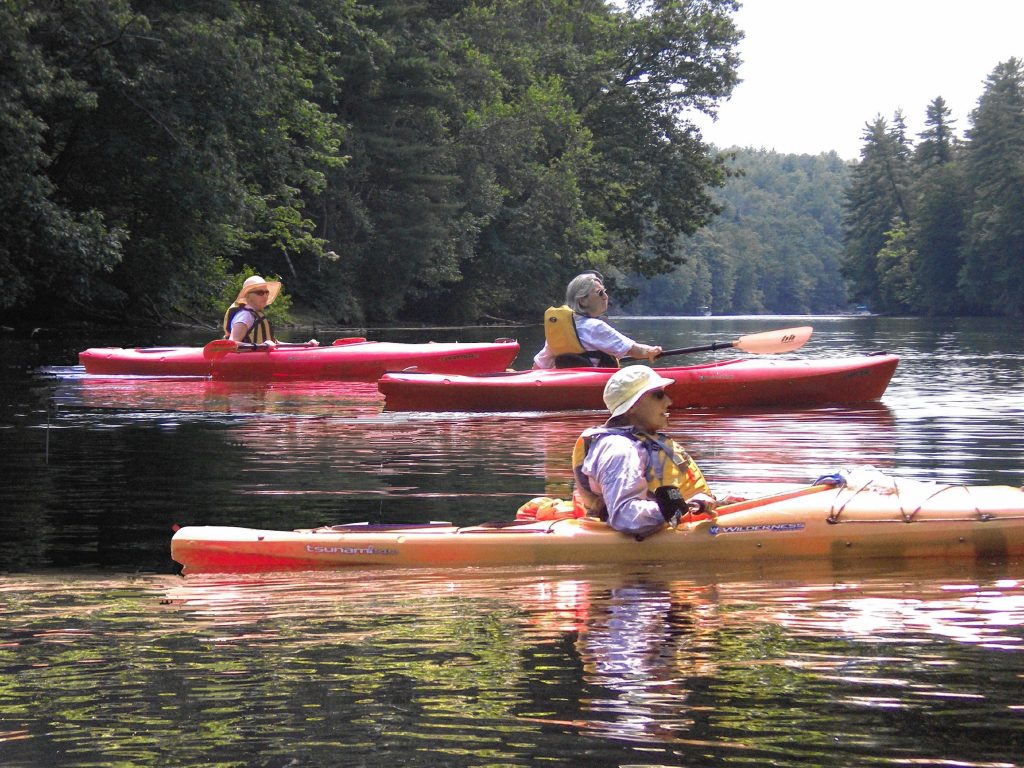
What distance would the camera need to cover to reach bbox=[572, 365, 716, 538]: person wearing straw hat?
19.1 ft

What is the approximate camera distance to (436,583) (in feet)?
19.1

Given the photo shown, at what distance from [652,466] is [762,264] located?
456 feet

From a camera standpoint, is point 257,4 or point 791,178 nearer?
point 257,4

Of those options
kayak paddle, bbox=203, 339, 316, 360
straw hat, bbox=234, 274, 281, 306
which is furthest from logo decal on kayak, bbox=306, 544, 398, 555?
kayak paddle, bbox=203, 339, 316, 360

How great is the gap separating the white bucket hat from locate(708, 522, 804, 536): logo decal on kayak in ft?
2.23

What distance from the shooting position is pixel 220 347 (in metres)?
16.9

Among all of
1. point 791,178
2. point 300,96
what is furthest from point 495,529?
point 791,178

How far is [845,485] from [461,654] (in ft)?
8.02

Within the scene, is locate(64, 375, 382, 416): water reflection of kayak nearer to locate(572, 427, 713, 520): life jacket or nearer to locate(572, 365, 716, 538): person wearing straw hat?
locate(572, 427, 713, 520): life jacket

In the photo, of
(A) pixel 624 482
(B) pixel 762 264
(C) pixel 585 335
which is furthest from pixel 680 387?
(B) pixel 762 264

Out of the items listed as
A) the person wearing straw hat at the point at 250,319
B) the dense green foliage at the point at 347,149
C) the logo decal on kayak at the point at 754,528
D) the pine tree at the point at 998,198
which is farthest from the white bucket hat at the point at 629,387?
the pine tree at the point at 998,198

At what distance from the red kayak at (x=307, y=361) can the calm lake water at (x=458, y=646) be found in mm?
7356

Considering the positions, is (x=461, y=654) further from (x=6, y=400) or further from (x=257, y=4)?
(x=257, y=4)

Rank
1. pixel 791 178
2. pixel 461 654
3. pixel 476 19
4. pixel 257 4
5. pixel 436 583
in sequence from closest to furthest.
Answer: pixel 461 654 → pixel 436 583 → pixel 257 4 → pixel 476 19 → pixel 791 178
